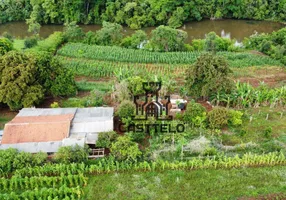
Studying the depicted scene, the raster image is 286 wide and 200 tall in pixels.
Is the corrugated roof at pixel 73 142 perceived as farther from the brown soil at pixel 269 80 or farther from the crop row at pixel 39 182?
the brown soil at pixel 269 80

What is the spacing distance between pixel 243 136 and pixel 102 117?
31.3 feet

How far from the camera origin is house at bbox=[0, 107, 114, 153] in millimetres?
21391

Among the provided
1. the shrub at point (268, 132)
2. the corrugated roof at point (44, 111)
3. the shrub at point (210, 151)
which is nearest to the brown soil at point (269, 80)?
the shrub at point (268, 132)

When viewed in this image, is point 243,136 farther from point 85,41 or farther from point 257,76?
point 85,41

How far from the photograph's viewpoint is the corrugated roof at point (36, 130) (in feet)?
71.8

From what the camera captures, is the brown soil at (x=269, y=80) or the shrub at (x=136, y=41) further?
the shrub at (x=136, y=41)

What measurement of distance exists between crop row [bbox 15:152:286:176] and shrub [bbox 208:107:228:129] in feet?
11.0

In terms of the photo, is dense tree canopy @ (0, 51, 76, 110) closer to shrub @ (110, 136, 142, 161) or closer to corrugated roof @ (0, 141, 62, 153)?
corrugated roof @ (0, 141, 62, 153)

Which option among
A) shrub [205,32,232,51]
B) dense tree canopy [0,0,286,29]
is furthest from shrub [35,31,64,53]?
shrub [205,32,232,51]

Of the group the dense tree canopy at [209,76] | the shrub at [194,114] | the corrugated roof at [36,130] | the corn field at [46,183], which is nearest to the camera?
the corn field at [46,183]

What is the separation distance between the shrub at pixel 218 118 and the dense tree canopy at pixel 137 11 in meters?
25.1

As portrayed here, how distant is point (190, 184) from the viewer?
19141 mm

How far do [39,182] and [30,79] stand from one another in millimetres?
9062

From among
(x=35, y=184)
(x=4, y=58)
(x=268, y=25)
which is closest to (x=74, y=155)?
(x=35, y=184)
